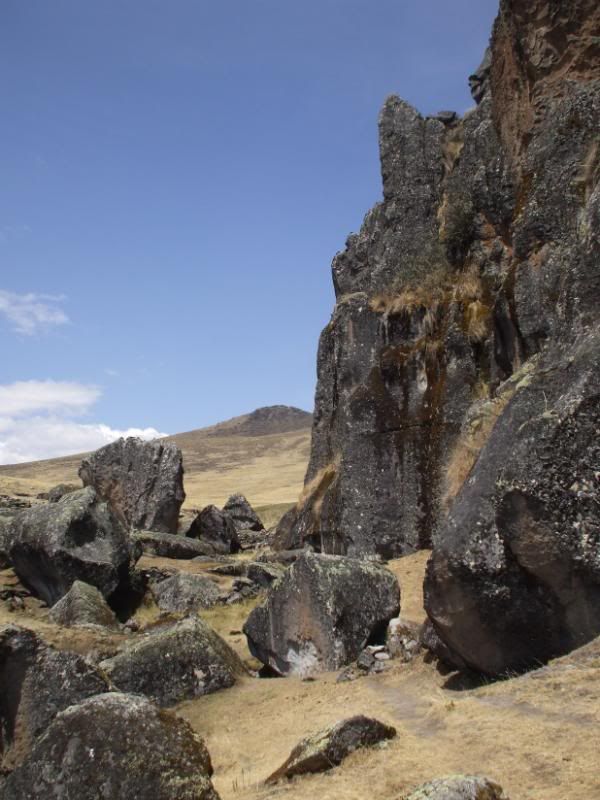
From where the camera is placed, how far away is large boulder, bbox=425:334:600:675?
880 centimetres

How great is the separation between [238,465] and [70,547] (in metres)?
110

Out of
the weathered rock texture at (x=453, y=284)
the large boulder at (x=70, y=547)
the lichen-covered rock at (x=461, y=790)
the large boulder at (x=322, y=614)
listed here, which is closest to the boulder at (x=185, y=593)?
the large boulder at (x=70, y=547)

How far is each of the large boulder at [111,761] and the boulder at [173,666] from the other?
5.27 m

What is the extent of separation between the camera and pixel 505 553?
30.9ft

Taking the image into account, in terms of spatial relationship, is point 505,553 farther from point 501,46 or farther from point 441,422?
point 501,46

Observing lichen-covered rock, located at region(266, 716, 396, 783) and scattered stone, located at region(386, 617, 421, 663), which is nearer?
lichen-covered rock, located at region(266, 716, 396, 783)

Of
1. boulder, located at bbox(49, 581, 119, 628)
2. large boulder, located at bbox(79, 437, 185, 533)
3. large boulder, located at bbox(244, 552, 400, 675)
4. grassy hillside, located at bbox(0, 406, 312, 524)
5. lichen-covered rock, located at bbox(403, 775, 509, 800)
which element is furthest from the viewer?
grassy hillside, located at bbox(0, 406, 312, 524)

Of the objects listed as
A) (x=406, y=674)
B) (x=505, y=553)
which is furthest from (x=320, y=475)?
(x=505, y=553)

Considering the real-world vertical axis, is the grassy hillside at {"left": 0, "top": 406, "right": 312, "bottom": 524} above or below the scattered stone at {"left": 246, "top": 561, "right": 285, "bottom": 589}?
above

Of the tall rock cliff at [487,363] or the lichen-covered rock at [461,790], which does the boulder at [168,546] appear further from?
the lichen-covered rock at [461,790]

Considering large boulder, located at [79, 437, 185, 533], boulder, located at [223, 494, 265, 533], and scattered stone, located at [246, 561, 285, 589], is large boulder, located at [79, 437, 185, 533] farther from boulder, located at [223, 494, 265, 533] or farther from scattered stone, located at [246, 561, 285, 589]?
scattered stone, located at [246, 561, 285, 589]

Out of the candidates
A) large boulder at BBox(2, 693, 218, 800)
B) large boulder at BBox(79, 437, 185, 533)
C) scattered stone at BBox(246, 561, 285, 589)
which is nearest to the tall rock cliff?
scattered stone at BBox(246, 561, 285, 589)

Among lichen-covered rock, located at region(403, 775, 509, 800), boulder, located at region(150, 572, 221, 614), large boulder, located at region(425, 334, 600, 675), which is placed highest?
large boulder, located at region(425, 334, 600, 675)

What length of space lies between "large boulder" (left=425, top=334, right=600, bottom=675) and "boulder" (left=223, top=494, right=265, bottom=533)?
32.0 m
